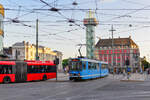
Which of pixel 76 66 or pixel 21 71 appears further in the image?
pixel 76 66

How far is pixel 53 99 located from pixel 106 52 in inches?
5297

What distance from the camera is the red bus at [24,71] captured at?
26480mm

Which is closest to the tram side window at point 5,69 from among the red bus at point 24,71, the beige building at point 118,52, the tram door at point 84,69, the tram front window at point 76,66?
the red bus at point 24,71

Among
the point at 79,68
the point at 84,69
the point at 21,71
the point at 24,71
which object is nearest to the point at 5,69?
the point at 21,71

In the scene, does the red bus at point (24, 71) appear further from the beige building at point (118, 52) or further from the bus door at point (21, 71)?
the beige building at point (118, 52)

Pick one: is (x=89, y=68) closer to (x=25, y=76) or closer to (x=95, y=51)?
(x=25, y=76)

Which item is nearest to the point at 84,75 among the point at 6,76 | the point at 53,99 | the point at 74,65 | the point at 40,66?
the point at 74,65

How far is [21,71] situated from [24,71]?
1.64ft

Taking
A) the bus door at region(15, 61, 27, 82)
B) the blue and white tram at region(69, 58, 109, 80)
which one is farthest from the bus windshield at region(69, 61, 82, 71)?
the bus door at region(15, 61, 27, 82)

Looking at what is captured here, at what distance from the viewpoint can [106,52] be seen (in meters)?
146

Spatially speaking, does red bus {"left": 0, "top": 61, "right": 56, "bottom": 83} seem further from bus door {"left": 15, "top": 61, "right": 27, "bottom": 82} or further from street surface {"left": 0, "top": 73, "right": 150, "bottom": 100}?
street surface {"left": 0, "top": 73, "right": 150, "bottom": 100}

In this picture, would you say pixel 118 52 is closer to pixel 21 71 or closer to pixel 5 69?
pixel 21 71

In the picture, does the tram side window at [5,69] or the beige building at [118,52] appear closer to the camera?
the tram side window at [5,69]

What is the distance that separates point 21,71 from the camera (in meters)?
28.4
